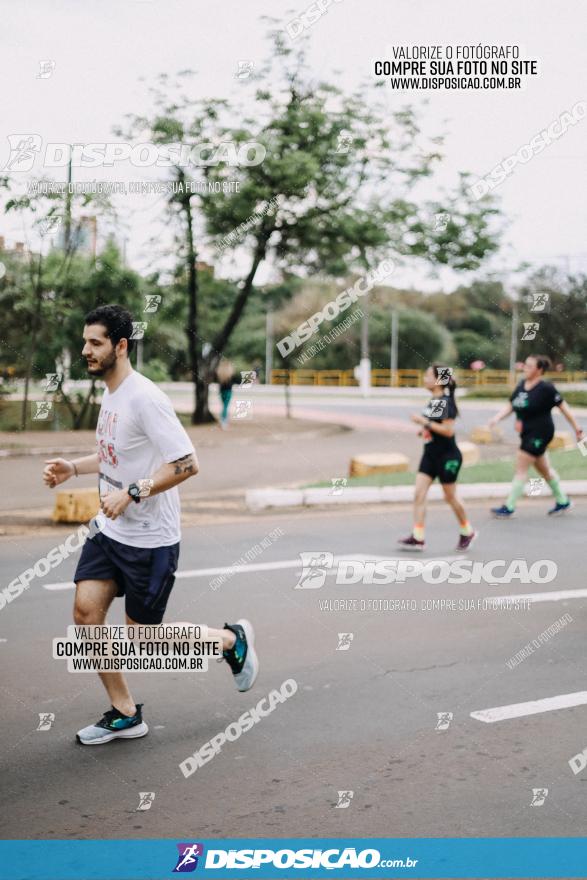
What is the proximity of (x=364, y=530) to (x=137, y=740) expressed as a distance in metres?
5.59

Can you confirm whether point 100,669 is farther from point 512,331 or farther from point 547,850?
point 512,331

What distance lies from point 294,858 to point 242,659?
127cm

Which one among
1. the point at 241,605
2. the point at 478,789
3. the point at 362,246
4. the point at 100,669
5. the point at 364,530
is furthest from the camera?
the point at 362,246

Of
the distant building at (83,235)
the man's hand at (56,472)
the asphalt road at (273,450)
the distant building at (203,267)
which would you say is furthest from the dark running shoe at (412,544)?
the distant building at (203,267)

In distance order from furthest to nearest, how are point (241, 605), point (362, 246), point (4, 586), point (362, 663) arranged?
point (362, 246)
point (4, 586)
point (241, 605)
point (362, 663)

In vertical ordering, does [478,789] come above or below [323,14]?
below

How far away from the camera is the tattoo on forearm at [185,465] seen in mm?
3965

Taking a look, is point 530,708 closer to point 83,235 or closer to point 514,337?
point 83,235

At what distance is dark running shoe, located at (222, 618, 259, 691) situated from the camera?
4367mm

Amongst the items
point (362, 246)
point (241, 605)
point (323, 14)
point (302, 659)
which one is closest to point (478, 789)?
point (302, 659)

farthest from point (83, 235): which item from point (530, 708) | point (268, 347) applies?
point (268, 347)

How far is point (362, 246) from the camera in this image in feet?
69.1

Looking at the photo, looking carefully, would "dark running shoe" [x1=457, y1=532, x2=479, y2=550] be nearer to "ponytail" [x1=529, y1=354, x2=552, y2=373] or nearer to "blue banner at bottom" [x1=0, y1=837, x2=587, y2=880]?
"ponytail" [x1=529, y1=354, x2=552, y2=373]

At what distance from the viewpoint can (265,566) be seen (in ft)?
25.8
